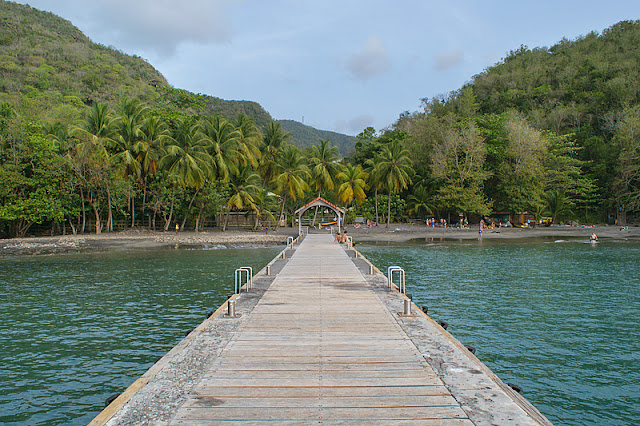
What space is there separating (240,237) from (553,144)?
35120mm

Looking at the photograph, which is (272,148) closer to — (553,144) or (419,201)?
(419,201)

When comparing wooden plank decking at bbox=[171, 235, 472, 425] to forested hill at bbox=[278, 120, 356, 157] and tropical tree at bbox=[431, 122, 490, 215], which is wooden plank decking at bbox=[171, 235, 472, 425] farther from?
forested hill at bbox=[278, 120, 356, 157]

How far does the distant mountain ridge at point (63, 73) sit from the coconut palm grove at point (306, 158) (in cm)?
45

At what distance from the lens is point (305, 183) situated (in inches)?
1743

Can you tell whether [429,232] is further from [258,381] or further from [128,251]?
[258,381]

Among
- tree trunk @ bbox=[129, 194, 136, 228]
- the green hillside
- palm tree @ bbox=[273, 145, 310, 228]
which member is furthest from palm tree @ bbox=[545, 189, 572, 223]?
the green hillside

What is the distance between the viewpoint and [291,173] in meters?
42.4

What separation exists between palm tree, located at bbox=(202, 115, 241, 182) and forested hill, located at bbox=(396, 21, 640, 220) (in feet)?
69.6

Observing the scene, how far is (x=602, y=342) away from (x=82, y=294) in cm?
1533

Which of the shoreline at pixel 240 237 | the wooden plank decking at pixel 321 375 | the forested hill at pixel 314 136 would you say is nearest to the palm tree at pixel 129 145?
the shoreline at pixel 240 237

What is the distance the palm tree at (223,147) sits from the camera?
124ft

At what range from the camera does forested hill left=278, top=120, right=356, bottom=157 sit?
105938mm

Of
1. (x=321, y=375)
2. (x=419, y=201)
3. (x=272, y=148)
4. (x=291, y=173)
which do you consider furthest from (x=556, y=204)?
(x=321, y=375)

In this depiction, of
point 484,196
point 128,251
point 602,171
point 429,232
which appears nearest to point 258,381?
point 128,251
